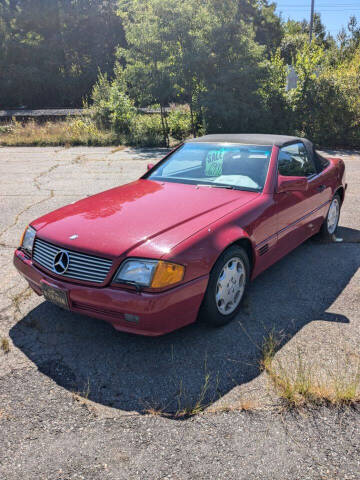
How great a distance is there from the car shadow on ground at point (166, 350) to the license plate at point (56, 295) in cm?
37

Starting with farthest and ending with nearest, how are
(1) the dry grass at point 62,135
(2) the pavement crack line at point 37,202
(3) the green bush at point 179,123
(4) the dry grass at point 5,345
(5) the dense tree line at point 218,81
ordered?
(3) the green bush at point 179,123
(1) the dry grass at point 62,135
(5) the dense tree line at point 218,81
(2) the pavement crack line at point 37,202
(4) the dry grass at point 5,345

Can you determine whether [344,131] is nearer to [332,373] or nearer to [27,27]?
[332,373]

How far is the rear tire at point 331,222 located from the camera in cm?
542

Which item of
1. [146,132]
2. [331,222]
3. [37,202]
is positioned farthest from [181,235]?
[146,132]

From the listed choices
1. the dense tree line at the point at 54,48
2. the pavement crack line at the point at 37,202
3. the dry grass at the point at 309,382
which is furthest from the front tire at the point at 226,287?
the dense tree line at the point at 54,48

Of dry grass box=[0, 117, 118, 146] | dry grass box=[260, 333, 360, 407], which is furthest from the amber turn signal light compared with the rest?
dry grass box=[0, 117, 118, 146]

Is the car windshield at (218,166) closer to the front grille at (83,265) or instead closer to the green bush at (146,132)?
the front grille at (83,265)

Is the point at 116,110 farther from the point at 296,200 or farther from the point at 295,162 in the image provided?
the point at 296,200

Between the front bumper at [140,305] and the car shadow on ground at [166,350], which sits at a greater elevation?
the front bumper at [140,305]

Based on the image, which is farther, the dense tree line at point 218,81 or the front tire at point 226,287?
the dense tree line at point 218,81

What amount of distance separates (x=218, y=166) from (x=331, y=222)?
1991 millimetres

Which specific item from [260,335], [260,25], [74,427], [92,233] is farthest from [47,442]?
[260,25]

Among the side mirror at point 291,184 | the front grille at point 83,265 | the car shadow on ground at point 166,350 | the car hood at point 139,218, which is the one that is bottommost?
the car shadow on ground at point 166,350

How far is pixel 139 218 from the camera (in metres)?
3.52
